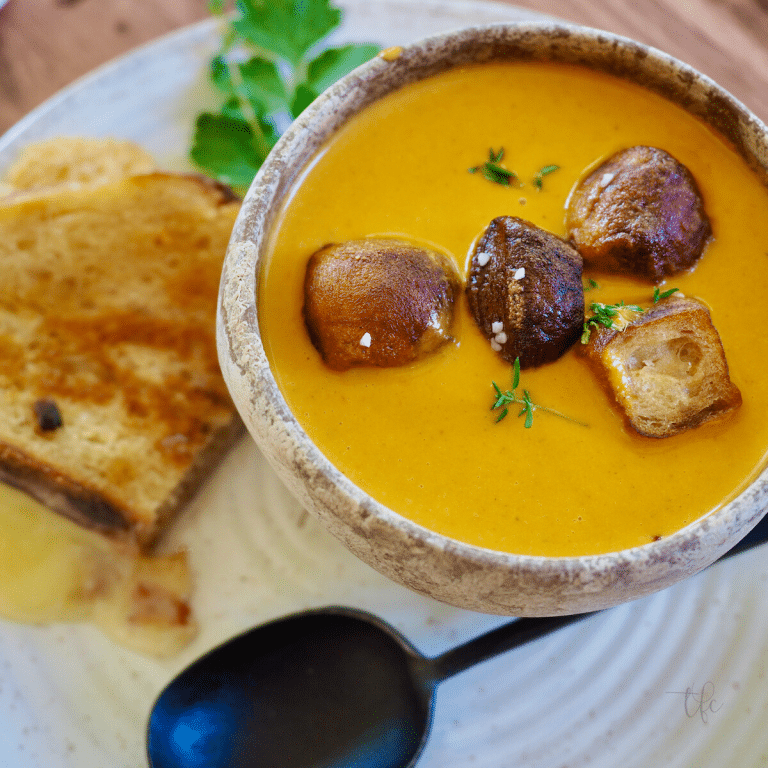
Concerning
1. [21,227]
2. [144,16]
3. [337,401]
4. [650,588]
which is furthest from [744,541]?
[144,16]

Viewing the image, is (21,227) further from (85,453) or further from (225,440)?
(225,440)

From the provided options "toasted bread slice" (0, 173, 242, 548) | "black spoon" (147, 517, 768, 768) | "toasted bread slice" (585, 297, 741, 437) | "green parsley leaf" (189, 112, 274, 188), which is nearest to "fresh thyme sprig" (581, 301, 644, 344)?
"toasted bread slice" (585, 297, 741, 437)

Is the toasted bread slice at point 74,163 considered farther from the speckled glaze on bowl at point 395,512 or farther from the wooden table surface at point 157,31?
the speckled glaze on bowl at point 395,512

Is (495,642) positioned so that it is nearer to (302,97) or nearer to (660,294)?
(660,294)

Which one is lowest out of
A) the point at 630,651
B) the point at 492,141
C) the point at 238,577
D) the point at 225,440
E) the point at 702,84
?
the point at 238,577

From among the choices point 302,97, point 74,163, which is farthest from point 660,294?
point 74,163

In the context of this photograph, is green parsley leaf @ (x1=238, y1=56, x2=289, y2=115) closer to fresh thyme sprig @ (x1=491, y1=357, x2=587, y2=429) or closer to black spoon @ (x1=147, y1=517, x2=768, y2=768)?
fresh thyme sprig @ (x1=491, y1=357, x2=587, y2=429)
